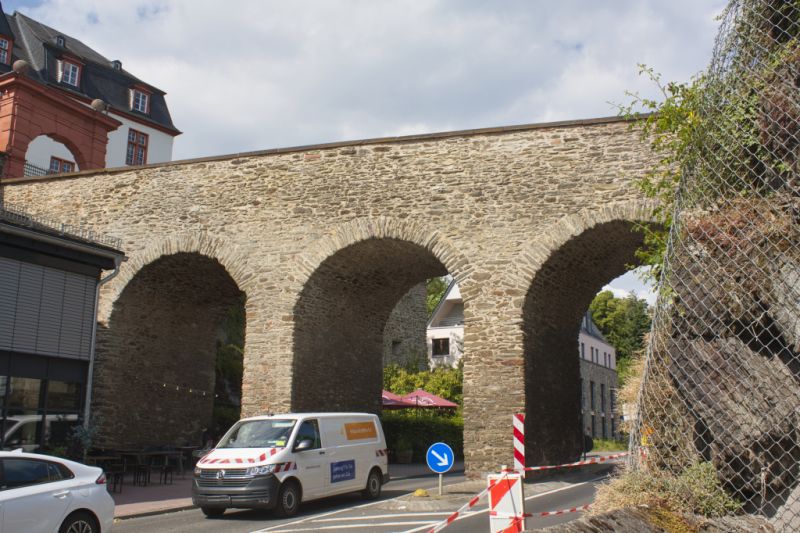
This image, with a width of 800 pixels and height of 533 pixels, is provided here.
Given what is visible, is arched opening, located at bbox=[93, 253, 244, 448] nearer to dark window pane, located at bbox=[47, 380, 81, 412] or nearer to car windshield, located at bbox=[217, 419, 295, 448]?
dark window pane, located at bbox=[47, 380, 81, 412]

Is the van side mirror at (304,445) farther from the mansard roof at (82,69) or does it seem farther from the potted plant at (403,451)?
the mansard roof at (82,69)

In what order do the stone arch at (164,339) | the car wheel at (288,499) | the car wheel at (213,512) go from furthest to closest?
the stone arch at (164,339) → the car wheel at (213,512) → the car wheel at (288,499)

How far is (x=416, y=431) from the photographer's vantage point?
2308 centimetres

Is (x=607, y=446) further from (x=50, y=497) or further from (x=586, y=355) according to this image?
(x=50, y=497)

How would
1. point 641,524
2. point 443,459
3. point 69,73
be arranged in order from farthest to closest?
point 69,73, point 443,459, point 641,524

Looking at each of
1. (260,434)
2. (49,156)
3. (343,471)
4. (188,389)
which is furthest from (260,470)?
(49,156)

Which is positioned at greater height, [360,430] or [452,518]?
[360,430]

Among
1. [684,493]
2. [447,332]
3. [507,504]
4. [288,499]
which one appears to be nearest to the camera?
[684,493]

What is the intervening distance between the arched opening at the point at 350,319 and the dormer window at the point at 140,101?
24.5 m

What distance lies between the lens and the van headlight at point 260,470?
10445 millimetres

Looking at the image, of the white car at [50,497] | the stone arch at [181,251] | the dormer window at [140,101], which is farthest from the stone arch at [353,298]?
the dormer window at [140,101]

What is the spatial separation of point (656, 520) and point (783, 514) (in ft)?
2.30

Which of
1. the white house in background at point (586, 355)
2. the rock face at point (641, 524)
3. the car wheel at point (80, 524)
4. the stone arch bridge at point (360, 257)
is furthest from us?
the white house in background at point (586, 355)

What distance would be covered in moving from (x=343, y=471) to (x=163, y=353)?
29.1 ft
